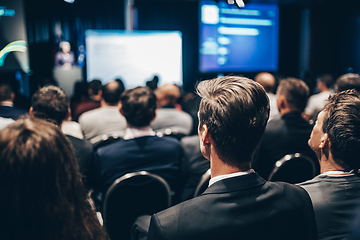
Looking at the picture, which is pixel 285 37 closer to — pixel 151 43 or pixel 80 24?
pixel 151 43

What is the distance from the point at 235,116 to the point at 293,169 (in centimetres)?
142

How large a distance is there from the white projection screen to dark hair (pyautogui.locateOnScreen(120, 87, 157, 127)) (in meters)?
5.12

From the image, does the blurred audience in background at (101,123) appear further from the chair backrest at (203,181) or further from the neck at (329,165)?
the neck at (329,165)

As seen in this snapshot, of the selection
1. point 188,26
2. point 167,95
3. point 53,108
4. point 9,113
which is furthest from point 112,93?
point 188,26

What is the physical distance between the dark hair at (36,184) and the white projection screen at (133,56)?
670 cm

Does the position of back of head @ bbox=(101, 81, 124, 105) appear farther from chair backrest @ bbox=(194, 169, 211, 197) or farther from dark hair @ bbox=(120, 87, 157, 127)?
chair backrest @ bbox=(194, 169, 211, 197)

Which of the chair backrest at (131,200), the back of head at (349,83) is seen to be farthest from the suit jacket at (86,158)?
the back of head at (349,83)

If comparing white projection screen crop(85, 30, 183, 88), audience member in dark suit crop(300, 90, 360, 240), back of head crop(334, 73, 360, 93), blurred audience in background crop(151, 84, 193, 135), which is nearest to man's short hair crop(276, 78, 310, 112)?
back of head crop(334, 73, 360, 93)

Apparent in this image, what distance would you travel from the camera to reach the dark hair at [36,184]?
688mm

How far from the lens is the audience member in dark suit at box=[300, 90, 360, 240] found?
1.20m

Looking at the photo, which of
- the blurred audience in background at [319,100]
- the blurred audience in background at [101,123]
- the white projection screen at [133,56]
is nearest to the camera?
the blurred audience in background at [101,123]

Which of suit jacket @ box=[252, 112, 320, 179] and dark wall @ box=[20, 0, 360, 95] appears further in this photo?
dark wall @ box=[20, 0, 360, 95]

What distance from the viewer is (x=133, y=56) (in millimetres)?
7438

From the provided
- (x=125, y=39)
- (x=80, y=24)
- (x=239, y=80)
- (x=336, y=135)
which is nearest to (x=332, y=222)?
(x=336, y=135)
